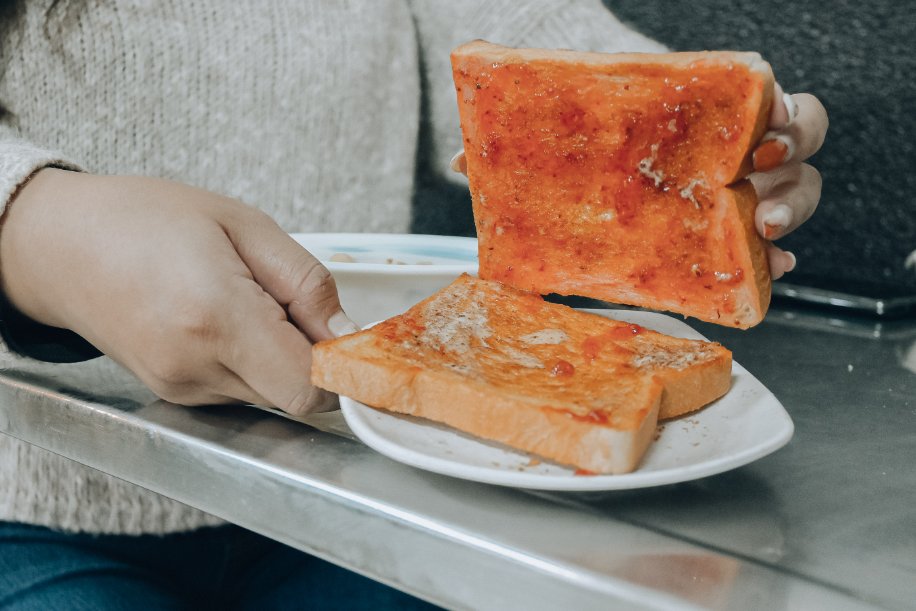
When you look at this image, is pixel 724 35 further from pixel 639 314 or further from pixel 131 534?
pixel 131 534

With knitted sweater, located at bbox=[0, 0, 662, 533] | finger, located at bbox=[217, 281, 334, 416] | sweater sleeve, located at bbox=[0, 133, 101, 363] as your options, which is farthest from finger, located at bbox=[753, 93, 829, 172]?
knitted sweater, located at bbox=[0, 0, 662, 533]

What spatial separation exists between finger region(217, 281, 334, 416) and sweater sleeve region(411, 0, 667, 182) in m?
0.98

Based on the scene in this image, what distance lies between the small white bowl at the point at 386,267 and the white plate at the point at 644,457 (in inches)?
6.9

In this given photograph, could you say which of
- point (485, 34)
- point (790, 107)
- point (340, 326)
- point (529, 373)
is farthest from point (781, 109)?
point (485, 34)

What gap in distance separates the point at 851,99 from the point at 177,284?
1.33 m

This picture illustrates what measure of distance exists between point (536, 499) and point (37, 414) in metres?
0.44

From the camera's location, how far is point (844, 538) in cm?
50

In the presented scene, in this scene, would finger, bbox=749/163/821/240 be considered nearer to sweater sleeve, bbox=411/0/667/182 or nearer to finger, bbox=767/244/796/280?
finger, bbox=767/244/796/280

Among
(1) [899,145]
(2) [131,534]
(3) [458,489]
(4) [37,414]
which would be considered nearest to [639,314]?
(3) [458,489]

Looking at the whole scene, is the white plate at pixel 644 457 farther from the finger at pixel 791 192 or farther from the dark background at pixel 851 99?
the dark background at pixel 851 99

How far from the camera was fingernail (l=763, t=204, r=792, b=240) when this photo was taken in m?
0.66

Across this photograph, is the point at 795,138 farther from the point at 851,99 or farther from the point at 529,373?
the point at 851,99

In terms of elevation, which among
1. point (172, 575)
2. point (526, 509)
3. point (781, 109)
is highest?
point (781, 109)

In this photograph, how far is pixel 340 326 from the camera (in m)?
0.65
